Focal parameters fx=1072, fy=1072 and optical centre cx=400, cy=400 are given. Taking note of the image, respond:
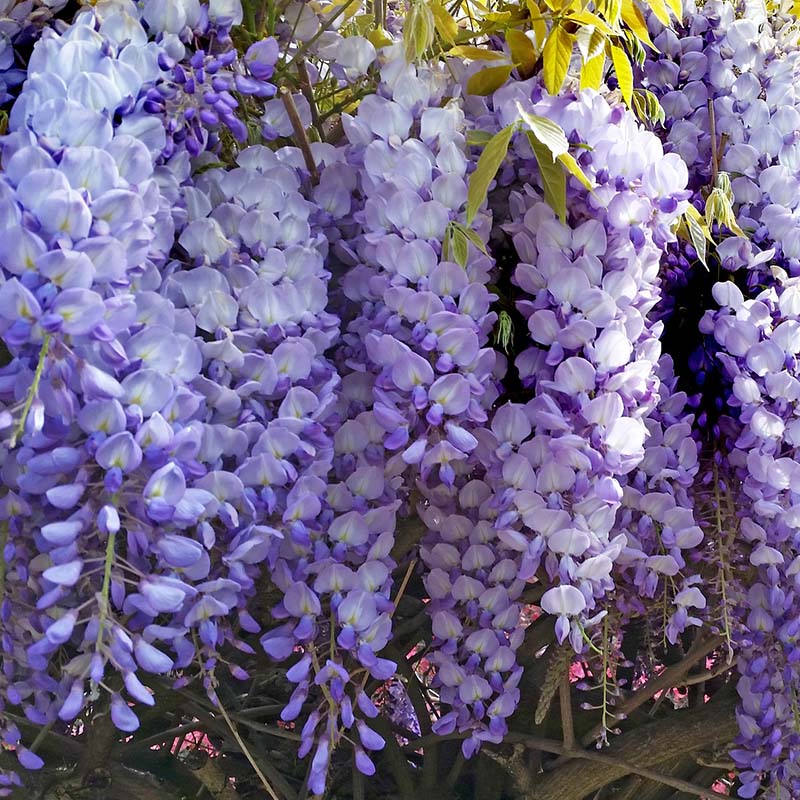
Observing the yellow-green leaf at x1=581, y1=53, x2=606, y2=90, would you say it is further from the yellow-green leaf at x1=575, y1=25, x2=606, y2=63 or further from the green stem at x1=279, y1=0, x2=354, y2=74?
the green stem at x1=279, y1=0, x2=354, y2=74

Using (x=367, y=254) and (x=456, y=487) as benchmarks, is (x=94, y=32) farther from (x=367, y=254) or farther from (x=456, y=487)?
(x=456, y=487)

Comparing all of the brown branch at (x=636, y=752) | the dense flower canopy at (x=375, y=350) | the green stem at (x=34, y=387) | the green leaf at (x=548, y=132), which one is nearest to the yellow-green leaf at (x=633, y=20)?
the dense flower canopy at (x=375, y=350)

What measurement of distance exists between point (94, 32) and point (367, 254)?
164 millimetres

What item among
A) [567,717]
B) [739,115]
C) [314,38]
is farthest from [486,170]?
[567,717]

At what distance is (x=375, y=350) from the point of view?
510 mm

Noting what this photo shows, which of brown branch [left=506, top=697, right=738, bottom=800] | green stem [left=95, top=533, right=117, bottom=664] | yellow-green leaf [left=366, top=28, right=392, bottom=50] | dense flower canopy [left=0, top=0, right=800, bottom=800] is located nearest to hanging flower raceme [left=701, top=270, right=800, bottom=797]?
dense flower canopy [left=0, top=0, right=800, bottom=800]

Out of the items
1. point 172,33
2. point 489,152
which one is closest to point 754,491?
point 489,152

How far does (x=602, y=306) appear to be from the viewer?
0.52 meters

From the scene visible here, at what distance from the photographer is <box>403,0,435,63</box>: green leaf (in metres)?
0.54

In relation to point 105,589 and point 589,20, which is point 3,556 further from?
point 589,20

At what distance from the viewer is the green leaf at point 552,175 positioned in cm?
53

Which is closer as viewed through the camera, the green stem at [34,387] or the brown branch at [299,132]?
the green stem at [34,387]

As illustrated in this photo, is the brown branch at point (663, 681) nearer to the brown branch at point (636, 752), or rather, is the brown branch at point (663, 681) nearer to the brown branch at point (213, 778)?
the brown branch at point (636, 752)

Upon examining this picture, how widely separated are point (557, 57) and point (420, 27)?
7 centimetres
